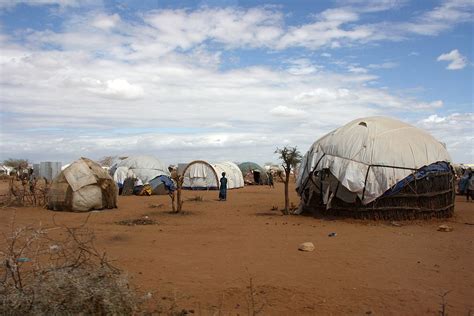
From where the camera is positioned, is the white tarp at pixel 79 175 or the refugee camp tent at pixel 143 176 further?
the refugee camp tent at pixel 143 176

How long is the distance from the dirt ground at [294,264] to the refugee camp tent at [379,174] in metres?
0.67

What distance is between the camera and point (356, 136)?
1588 cm

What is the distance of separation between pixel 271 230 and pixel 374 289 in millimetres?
6043

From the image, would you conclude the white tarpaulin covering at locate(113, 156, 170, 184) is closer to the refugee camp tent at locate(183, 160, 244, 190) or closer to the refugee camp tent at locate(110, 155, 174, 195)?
the refugee camp tent at locate(110, 155, 174, 195)

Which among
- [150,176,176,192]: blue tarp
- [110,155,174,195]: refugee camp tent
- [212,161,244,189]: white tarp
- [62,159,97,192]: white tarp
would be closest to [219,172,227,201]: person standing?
[110,155,174,195]: refugee camp tent

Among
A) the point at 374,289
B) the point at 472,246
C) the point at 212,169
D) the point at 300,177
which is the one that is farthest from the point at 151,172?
the point at 374,289

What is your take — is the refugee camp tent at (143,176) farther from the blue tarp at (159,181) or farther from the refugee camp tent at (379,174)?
the refugee camp tent at (379,174)

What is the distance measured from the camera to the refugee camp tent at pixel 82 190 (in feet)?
59.2

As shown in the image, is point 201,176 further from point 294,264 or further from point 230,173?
point 294,264

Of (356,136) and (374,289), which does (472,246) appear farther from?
(356,136)

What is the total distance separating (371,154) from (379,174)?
0.77 metres

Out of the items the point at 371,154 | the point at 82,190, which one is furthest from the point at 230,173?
the point at 371,154

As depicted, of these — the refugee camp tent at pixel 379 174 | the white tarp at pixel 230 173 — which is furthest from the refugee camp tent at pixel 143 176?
the refugee camp tent at pixel 379 174

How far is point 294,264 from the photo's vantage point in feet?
28.5
